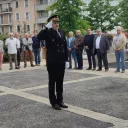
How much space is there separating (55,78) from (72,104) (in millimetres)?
912

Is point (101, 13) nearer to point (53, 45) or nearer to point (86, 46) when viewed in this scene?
point (86, 46)

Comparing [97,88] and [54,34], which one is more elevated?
[54,34]

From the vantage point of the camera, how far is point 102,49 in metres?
14.5

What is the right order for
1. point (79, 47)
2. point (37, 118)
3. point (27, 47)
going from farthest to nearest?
point (27, 47) → point (79, 47) → point (37, 118)

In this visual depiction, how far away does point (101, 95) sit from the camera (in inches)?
368

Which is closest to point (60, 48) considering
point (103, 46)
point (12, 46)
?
point (103, 46)

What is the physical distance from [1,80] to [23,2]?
65094 mm

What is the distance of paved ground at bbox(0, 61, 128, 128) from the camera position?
681 cm

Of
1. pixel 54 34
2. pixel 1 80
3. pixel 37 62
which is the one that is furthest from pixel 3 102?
pixel 37 62

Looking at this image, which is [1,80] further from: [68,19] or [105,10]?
[105,10]

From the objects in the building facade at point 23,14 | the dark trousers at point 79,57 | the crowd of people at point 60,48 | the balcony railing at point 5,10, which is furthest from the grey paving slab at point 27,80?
the balcony railing at point 5,10

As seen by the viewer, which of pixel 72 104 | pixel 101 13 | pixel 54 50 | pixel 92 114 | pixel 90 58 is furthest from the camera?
pixel 101 13

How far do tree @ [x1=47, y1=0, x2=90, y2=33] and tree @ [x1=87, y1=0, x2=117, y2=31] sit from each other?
26.6 metres

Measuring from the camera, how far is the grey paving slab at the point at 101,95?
7.80 metres
